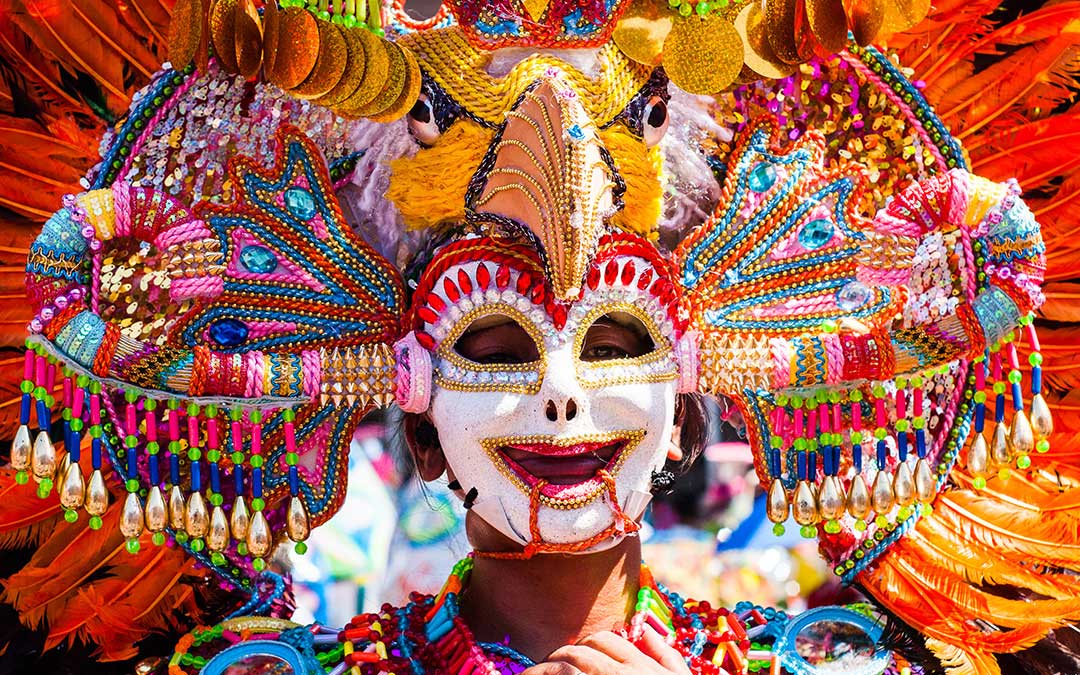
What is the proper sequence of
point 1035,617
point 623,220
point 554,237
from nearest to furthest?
point 554,237, point 623,220, point 1035,617

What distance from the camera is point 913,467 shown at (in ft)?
11.8

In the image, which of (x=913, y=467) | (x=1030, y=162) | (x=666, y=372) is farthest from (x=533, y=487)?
(x=1030, y=162)

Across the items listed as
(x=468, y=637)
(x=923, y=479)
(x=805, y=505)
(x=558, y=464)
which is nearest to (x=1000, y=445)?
(x=923, y=479)

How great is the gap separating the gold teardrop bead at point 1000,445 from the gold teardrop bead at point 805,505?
1.17 ft

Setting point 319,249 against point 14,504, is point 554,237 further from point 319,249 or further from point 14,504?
point 14,504

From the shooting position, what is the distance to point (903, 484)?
3.45 meters

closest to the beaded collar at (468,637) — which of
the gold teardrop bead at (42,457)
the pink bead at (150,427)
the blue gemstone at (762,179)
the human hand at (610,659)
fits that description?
the human hand at (610,659)

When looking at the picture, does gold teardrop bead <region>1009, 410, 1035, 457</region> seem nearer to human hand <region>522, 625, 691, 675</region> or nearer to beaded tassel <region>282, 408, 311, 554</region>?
human hand <region>522, 625, 691, 675</region>

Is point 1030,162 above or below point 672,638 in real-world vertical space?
above

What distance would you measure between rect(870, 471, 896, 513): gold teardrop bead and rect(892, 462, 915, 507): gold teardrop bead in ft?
0.04

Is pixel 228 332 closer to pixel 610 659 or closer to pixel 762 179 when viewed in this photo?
pixel 610 659

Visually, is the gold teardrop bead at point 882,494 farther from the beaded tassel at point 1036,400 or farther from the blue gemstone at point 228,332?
the blue gemstone at point 228,332

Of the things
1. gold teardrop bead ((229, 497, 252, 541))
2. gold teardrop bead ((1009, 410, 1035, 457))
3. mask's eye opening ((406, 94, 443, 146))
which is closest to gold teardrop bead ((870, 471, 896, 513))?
gold teardrop bead ((1009, 410, 1035, 457))

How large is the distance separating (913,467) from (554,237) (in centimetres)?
95
